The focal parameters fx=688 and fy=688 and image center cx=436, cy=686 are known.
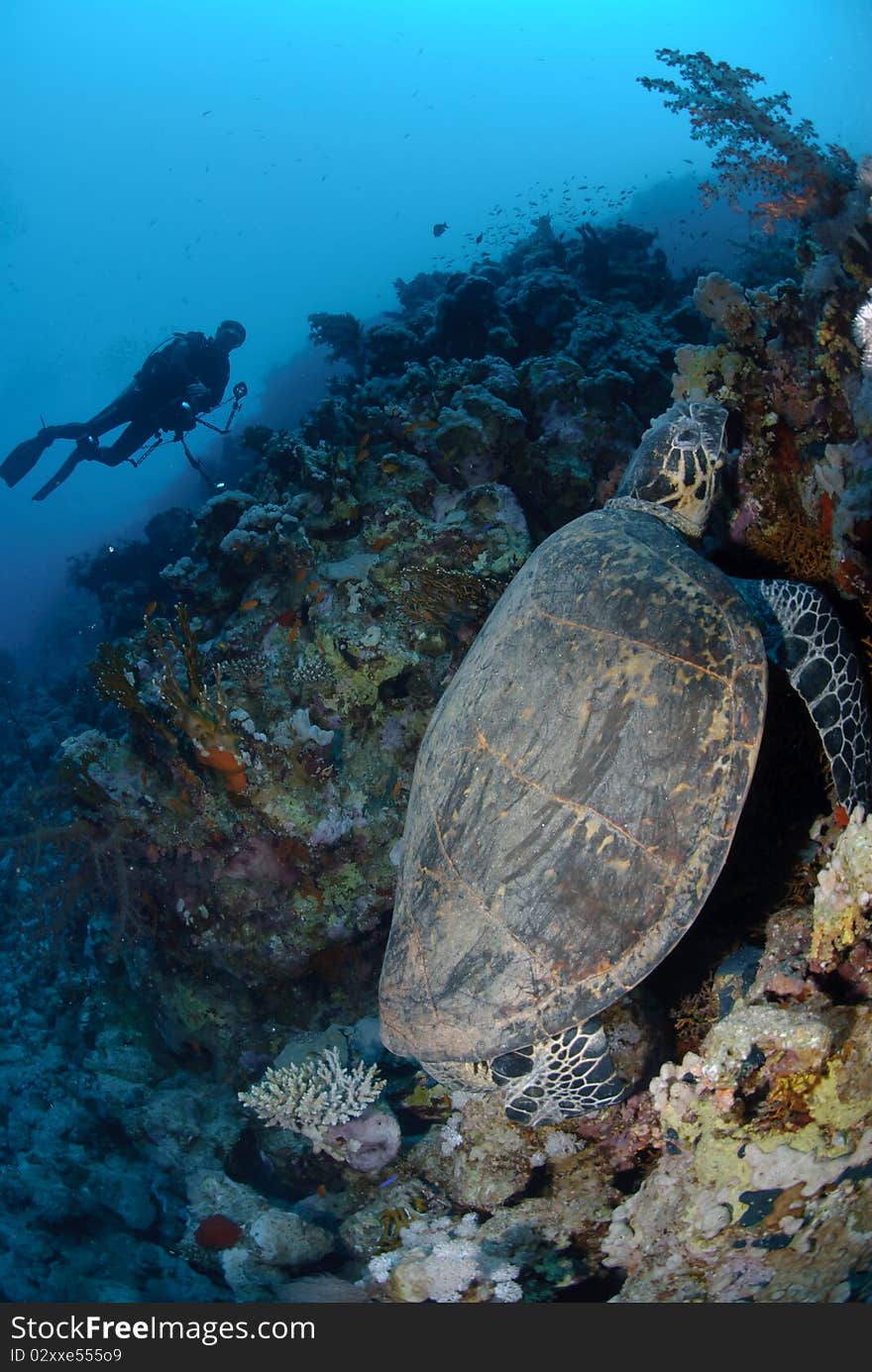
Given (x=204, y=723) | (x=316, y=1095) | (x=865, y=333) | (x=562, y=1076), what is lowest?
(x=316, y=1095)

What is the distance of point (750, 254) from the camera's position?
13.7 m

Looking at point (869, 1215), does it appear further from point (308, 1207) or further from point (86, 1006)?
point (86, 1006)

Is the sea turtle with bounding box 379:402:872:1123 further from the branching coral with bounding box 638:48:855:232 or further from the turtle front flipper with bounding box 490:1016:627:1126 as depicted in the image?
the branching coral with bounding box 638:48:855:232

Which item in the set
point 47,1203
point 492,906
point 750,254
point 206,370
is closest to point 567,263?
point 750,254

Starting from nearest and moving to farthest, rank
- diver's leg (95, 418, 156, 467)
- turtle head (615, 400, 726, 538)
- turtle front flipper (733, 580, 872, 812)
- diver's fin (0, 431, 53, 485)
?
1. turtle front flipper (733, 580, 872, 812)
2. turtle head (615, 400, 726, 538)
3. diver's leg (95, 418, 156, 467)
4. diver's fin (0, 431, 53, 485)

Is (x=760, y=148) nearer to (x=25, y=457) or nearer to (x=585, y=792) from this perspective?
(x=585, y=792)

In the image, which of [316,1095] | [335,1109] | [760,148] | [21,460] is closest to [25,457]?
[21,460]

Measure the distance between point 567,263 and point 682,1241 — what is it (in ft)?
50.6

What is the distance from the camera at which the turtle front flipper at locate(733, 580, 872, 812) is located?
276 cm

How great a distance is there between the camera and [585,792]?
8.54 feet

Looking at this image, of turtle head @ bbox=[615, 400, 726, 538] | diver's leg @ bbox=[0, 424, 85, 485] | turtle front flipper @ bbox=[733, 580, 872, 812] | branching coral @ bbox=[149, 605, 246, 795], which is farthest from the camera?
diver's leg @ bbox=[0, 424, 85, 485]

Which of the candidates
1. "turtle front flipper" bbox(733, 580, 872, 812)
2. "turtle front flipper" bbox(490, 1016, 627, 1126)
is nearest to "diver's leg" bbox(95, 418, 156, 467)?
"turtle front flipper" bbox(733, 580, 872, 812)

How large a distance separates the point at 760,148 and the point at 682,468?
2.94m

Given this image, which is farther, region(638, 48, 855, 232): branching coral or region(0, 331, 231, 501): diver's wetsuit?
region(0, 331, 231, 501): diver's wetsuit
